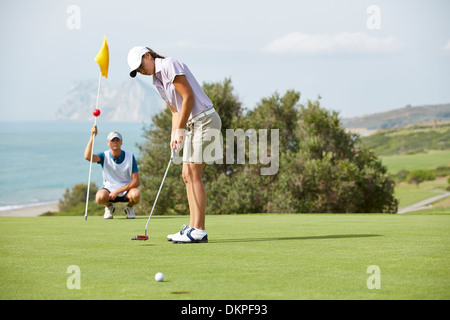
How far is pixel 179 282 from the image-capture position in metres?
4.27

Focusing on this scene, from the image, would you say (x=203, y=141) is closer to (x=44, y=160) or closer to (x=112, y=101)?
(x=44, y=160)

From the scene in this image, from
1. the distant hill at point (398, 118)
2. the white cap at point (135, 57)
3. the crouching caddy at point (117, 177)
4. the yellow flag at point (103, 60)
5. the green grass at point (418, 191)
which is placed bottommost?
the green grass at point (418, 191)

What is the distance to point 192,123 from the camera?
23.9ft

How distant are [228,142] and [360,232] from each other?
901 inches

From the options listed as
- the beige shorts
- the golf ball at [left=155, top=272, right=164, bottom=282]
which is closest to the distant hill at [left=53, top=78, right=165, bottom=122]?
the beige shorts

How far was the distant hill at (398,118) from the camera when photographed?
102m

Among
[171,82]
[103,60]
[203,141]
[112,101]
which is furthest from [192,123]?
[112,101]

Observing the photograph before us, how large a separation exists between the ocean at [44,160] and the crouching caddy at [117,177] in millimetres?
48710

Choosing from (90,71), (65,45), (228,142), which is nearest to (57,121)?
(90,71)

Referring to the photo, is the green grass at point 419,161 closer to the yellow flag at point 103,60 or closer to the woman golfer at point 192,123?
the yellow flag at point 103,60

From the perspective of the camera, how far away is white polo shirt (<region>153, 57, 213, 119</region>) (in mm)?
7039

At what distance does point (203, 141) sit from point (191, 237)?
1.13 metres

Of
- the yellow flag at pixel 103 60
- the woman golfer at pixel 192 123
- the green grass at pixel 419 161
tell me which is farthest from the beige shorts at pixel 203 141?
the green grass at pixel 419 161

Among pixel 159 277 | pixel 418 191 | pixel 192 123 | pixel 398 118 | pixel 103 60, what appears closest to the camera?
pixel 159 277
